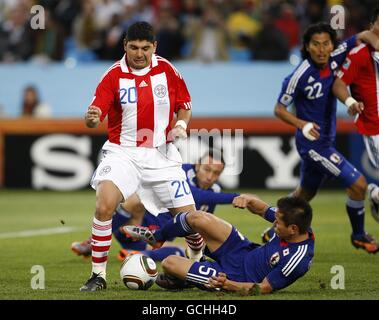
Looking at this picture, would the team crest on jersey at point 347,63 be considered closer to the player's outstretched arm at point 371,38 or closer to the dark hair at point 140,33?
the player's outstretched arm at point 371,38

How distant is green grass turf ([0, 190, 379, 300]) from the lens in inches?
307

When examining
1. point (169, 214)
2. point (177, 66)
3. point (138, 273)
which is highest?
point (138, 273)

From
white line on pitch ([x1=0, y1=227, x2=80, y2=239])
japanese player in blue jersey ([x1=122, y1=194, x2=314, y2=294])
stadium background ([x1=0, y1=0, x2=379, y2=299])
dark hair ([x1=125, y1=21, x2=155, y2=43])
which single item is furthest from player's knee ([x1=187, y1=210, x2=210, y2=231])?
stadium background ([x1=0, y1=0, x2=379, y2=299])

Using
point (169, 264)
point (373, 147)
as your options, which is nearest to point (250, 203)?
point (169, 264)

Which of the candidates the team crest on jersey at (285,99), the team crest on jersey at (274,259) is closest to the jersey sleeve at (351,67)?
the team crest on jersey at (285,99)

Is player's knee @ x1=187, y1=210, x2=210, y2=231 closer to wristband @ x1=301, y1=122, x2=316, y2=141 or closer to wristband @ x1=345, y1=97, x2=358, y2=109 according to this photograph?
wristband @ x1=301, y1=122, x2=316, y2=141

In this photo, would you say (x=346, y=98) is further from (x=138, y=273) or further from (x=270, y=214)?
(x=138, y=273)

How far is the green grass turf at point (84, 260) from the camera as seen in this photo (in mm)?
7789

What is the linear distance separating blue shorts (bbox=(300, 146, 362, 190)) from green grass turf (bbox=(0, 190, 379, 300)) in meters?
0.81

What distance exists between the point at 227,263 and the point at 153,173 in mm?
1243

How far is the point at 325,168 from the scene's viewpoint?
416 inches

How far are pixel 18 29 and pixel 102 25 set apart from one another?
1.71 metres
